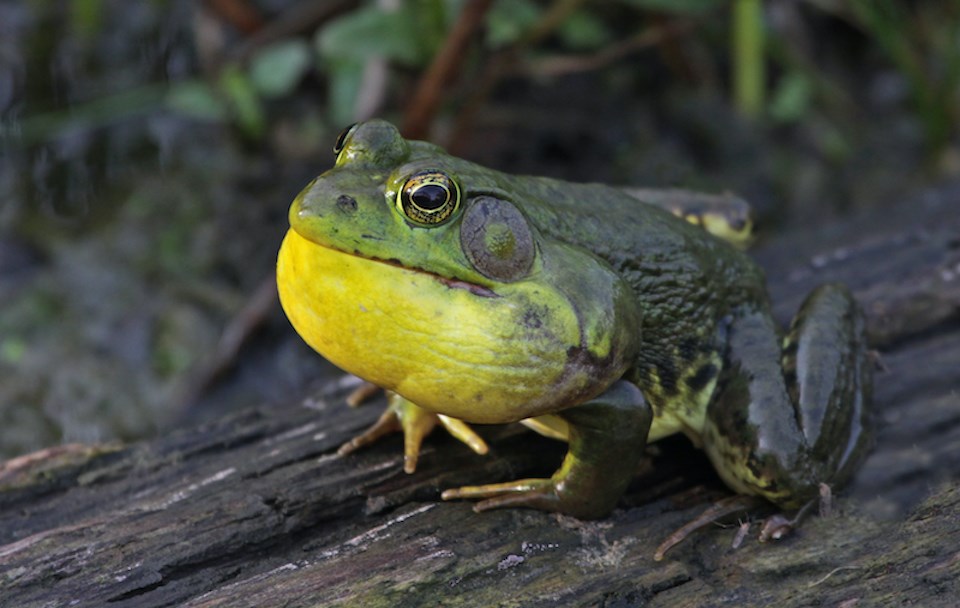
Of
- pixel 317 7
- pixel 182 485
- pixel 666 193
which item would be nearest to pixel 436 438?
pixel 182 485

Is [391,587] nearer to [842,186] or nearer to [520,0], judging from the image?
[520,0]

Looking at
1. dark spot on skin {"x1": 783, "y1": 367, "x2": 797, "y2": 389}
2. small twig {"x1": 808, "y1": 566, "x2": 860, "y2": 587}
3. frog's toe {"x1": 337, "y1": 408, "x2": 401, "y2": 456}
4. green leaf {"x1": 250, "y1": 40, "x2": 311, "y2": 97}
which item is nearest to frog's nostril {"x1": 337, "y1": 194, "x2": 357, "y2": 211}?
frog's toe {"x1": 337, "y1": 408, "x2": 401, "y2": 456}

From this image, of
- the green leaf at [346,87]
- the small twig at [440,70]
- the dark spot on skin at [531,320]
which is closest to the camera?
the dark spot on skin at [531,320]

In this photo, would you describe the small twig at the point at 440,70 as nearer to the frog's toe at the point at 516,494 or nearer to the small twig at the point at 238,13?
the small twig at the point at 238,13

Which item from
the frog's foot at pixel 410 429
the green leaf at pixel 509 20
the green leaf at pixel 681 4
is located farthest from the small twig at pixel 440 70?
the frog's foot at pixel 410 429

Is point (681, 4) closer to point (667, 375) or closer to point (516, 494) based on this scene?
point (667, 375)
